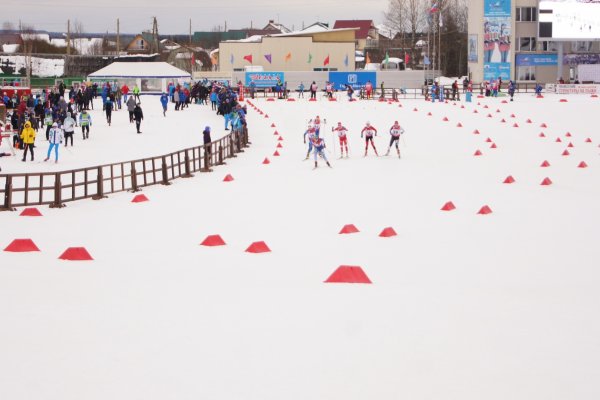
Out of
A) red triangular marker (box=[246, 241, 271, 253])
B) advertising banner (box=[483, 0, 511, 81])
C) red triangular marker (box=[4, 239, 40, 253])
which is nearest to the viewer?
red triangular marker (box=[246, 241, 271, 253])

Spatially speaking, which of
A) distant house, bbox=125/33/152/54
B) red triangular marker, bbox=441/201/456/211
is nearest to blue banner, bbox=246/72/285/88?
red triangular marker, bbox=441/201/456/211

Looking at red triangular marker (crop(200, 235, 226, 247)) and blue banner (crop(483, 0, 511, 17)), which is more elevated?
blue banner (crop(483, 0, 511, 17))

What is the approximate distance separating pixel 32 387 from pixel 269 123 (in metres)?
38.6

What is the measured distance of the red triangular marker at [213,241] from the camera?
15.9m

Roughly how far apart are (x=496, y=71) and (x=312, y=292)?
6878 cm

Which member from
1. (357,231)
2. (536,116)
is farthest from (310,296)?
(536,116)

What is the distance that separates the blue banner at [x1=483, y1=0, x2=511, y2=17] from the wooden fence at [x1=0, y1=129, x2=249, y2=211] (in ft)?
162

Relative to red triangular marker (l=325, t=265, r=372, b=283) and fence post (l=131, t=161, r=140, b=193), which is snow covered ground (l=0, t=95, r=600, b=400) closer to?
red triangular marker (l=325, t=265, r=372, b=283)

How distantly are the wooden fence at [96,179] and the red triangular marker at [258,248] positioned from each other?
23.4ft

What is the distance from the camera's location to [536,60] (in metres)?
78.1

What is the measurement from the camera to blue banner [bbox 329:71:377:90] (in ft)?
247

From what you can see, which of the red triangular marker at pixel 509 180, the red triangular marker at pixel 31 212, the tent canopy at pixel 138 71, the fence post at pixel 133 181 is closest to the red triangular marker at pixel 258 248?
the red triangular marker at pixel 31 212

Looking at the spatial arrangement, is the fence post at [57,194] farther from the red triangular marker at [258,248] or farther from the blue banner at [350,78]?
the blue banner at [350,78]

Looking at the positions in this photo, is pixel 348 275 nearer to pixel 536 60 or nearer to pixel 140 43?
pixel 536 60
